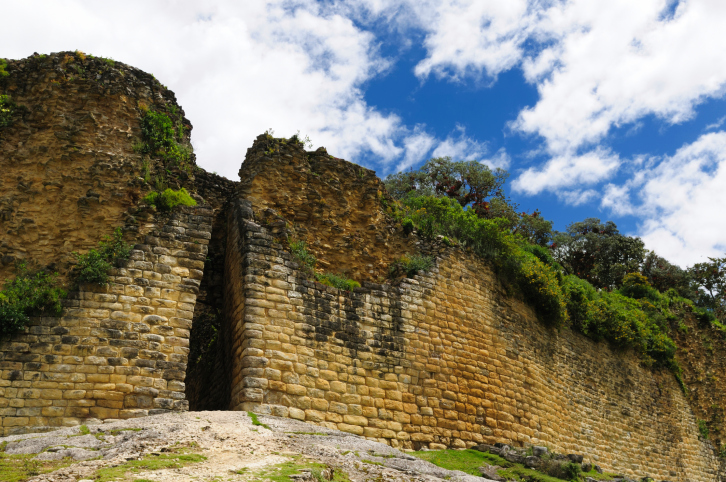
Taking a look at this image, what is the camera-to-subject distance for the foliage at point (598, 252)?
31386mm

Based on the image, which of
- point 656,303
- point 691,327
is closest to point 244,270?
point 656,303

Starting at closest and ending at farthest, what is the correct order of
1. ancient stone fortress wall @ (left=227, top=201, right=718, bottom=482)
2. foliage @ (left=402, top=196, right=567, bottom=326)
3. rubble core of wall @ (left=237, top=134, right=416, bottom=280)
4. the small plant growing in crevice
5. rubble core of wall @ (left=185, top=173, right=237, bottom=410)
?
ancient stone fortress wall @ (left=227, top=201, right=718, bottom=482) < the small plant growing in crevice < rubble core of wall @ (left=185, top=173, right=237, bottom=410) < rubble core of wall @ (left=237, top=134, right=416, bottom=280) < foliage @ (left=402, top=196, right=567, bottom=326)

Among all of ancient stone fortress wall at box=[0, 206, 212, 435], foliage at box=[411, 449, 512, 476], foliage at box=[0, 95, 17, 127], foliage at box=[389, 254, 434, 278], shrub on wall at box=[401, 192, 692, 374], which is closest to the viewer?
ancient stone fortress wall at box=[0, 206, 212, 435]

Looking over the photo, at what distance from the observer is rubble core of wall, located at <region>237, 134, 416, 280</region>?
468 inches

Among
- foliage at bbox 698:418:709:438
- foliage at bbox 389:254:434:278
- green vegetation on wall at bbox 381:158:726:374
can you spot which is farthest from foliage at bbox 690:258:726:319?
foliage at bbox 389:254:434:278

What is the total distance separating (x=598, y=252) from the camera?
33.0 metres

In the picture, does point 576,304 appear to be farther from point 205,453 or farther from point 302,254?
point 205,453

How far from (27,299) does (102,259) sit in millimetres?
1148

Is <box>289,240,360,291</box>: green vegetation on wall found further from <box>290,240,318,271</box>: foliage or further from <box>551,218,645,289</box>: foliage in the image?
<box>551,218,645,289</box>: foliage

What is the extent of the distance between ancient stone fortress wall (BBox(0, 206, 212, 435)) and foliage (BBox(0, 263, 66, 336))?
14 cm

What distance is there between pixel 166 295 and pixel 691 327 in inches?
837

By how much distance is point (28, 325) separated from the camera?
27.5 ft

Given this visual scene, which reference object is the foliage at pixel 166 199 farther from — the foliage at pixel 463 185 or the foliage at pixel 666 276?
the foliage at pixel 666 276

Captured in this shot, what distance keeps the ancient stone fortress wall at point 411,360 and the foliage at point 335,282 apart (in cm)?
22
